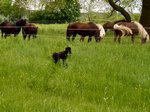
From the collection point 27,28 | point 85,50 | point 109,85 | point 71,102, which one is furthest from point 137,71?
point 27,28

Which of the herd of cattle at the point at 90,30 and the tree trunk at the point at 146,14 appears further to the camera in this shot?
the tree trunk at the point at 146,14

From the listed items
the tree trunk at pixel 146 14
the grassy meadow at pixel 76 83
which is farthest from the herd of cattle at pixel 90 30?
the grassy meadow at pixel 76 83

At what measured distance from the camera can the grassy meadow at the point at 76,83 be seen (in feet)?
26.7

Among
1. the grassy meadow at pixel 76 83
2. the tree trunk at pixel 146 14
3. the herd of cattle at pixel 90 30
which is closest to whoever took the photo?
the grassy meadow at pixel 76 83

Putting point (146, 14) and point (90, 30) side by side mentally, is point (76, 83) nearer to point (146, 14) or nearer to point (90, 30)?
point (90, 30)

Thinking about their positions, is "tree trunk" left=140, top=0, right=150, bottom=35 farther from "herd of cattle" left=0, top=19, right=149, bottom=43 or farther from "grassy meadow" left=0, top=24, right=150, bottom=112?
"grassy meadow" left=0, top=24, right=150, bottom=112

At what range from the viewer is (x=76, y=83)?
10109 mm

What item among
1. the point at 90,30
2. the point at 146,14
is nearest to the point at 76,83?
the point at 90,30

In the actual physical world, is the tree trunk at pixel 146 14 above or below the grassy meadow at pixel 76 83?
above

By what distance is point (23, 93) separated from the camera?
29.6 feet

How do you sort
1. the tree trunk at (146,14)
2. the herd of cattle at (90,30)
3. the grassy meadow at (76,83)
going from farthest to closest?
the tree trunk at (146,14) → the herd of cattle at (90,30) → the grassy meadow at (76,83)

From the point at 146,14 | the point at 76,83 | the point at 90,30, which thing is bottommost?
the point at 76,83

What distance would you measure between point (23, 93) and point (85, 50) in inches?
277

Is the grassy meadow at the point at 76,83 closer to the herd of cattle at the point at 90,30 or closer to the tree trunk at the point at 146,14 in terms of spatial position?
the herd of cattle at the point at 90,30
